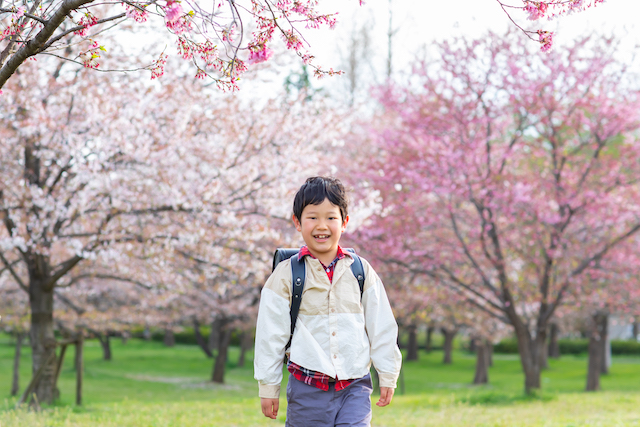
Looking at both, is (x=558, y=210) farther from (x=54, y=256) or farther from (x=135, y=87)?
(x=54, y=256)

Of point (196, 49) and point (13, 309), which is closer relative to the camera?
point (196, 49)

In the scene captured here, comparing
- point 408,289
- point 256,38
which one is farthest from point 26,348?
point 256,38

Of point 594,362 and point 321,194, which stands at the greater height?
point 321,194

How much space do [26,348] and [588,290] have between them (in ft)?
97.7

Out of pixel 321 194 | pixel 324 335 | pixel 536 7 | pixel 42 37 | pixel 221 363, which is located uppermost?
pixel 536 7

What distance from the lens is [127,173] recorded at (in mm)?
6996

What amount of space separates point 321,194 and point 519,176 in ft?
28.8

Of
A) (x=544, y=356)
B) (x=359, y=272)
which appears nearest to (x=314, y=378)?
(x=359, y=272)

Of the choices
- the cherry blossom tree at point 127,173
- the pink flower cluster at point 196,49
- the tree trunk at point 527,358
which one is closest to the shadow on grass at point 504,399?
the tree trunk at point 527,358

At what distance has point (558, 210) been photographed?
10.6 m

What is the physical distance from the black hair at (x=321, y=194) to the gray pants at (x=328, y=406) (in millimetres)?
851

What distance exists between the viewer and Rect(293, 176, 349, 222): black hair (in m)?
2.87

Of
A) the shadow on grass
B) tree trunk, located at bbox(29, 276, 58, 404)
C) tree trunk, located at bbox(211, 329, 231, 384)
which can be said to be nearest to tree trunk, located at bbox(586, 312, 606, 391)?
the shadow on grass

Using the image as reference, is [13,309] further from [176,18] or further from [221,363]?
[176,18]
